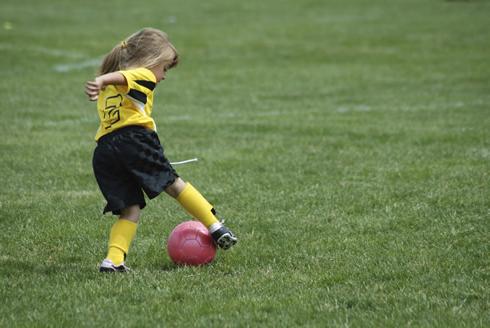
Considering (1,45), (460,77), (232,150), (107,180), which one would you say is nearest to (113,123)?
(107,180)

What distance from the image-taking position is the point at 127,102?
17.8ft

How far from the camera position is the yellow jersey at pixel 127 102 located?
534 cm

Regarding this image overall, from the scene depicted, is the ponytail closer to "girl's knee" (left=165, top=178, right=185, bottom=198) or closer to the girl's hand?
the girl's hand

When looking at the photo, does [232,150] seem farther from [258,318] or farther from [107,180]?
[258,318]

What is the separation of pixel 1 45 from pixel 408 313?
645 inches

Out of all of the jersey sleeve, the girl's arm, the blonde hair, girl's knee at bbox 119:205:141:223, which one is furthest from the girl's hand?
girl's knee at bbox 119:205:141:223

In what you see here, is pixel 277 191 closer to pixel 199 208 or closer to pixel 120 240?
pixel 199 208

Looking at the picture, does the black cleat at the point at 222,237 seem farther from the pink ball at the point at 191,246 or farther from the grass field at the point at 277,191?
the grass field at the point at 277,191

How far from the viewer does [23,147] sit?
966 cm

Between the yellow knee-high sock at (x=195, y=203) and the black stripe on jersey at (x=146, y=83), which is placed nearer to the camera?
the black stripe on jersey at (x=146, y=83)

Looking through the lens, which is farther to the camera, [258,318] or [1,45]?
[1,45]

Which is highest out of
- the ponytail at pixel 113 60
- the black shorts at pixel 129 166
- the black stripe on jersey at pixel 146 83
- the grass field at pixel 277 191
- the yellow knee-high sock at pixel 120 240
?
the ponytail at pixel 113 60

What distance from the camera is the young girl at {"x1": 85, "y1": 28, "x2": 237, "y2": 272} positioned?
212 inches

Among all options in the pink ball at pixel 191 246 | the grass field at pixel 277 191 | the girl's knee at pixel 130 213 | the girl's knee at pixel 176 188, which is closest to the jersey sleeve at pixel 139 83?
the girl's knee at pixel 176 188
